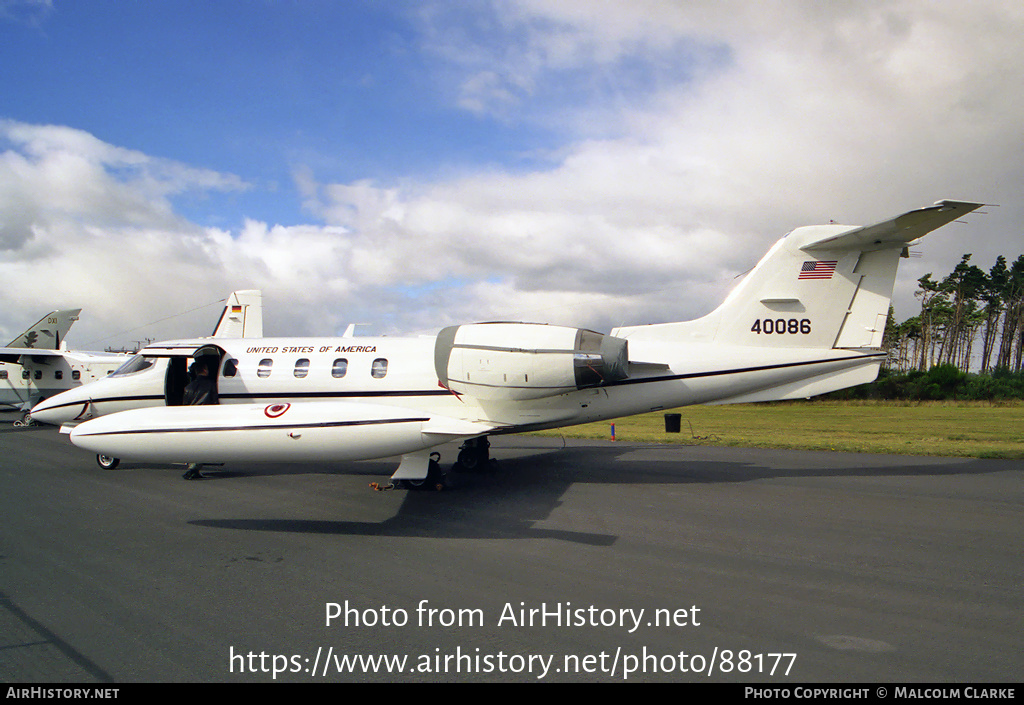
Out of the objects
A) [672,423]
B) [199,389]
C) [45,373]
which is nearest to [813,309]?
[672,423]

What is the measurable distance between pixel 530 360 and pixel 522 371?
0.23m

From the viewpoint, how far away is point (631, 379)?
10.9 meters

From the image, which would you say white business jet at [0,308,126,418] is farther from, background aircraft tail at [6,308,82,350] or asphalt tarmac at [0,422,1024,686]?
asphalt tarmac at [0,422,1024,686]

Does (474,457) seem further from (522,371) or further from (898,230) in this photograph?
(898,230)

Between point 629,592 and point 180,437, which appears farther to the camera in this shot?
point 180,437

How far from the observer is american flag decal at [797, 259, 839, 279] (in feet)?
35.6

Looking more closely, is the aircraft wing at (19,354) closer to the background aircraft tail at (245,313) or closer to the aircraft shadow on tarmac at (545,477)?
the background aircraft tail at (245,313)

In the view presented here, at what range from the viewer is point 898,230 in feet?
32.9

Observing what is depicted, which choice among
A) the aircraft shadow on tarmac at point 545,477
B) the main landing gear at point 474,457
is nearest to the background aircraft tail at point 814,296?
the aircraft shadow on tarmac at point 545,477

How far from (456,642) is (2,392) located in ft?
119

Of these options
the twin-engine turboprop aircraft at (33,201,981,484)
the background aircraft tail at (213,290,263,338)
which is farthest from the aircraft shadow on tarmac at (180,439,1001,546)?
the background aircraft tail at (213,290,263,338)

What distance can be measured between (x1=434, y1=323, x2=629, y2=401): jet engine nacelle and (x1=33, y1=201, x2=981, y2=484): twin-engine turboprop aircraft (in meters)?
0.02
